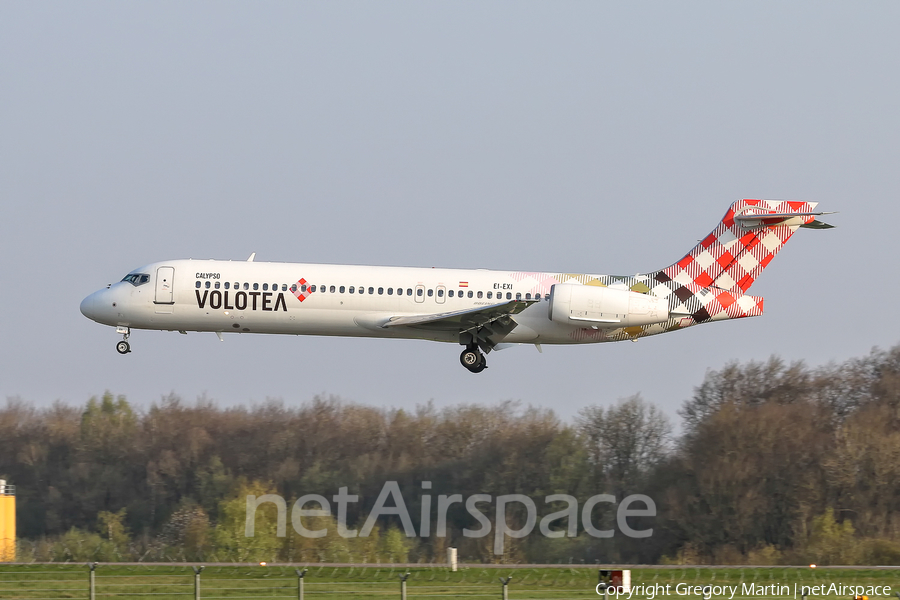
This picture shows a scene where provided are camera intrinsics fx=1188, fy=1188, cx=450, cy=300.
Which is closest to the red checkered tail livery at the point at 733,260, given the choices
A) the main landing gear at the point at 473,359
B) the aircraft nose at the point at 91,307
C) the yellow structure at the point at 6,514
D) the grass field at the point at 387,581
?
the main landing gear at the point at 473,359

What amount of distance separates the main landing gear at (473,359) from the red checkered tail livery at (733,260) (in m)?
5.85

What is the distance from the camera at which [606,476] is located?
52.6 m

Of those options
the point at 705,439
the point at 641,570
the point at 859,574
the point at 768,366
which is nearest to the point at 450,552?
the point at 641,570

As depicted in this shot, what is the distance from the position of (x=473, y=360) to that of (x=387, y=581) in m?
Result: 9.32

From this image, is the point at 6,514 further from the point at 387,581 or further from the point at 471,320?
the point at 387,581

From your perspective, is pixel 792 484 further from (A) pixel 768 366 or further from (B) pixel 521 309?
(B) pixel 521 309

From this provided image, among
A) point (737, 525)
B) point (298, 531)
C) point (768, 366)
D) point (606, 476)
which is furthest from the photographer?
point (768, 366)

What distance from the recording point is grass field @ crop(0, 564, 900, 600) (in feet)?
83.8

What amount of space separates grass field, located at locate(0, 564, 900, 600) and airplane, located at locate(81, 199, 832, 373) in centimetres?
780

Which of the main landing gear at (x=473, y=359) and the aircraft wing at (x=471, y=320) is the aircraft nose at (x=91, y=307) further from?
the main landing gear at (x=473, y=359)

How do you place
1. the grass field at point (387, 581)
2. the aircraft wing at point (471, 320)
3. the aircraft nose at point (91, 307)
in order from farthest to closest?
the aircraft nose at point (91, 307), the aircraft wing at point (471, 320), the grass field at point (387, 581)

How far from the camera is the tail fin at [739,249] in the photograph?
36.1 meters

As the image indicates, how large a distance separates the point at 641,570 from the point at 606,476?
23.5 meters

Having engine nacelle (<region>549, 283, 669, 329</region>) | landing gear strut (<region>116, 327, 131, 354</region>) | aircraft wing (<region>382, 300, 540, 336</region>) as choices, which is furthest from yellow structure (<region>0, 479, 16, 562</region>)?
engine nacelle (<region>549, 283, 669, 329</region>)
